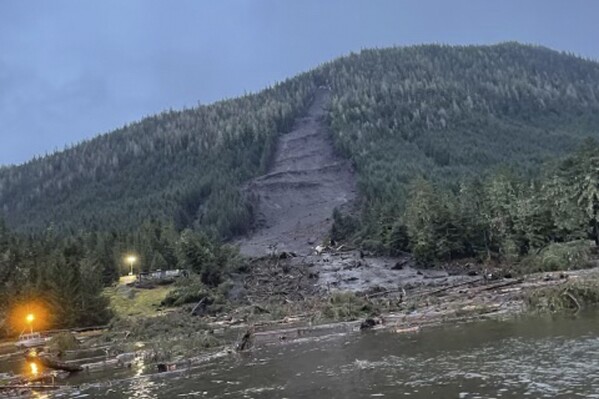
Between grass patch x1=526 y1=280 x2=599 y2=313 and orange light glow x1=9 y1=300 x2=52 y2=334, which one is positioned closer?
grass patch x1=526 y1=280 x2=599 y2=313

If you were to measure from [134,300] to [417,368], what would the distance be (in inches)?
3205

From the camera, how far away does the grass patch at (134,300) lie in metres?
99.7

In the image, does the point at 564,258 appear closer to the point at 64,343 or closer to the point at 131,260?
the point at 64,343

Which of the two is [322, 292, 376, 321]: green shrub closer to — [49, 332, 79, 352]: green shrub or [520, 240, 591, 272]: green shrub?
[49, 332, 79, 352]: green shrub

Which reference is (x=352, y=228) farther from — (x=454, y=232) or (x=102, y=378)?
(x=102, y=378)

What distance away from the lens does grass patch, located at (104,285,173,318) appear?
327 ft

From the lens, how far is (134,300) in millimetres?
108062

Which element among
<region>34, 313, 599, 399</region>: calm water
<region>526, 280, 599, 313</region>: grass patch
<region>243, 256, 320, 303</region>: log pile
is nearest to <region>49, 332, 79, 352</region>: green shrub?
<region>34, 313, 599, 399</region>: calm water

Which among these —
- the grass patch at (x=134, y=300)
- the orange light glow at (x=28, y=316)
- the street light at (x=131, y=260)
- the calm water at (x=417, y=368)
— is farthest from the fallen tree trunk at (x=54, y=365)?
the street light at (x=131, y=260)

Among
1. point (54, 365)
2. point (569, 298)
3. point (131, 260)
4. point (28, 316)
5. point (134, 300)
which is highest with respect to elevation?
point (131, 260)

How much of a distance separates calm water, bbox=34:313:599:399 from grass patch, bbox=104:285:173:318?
54.7m

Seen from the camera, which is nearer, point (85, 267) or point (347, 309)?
point (347, 309)

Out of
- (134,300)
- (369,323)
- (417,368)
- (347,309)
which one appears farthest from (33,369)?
(134,300)

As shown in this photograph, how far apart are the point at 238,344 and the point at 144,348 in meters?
12.3
